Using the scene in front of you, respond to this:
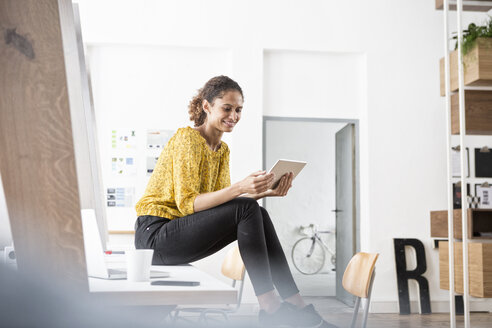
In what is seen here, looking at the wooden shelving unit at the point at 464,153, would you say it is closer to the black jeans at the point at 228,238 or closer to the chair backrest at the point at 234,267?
the chair backrest at the point at 234,267

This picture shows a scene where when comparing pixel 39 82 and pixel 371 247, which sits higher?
pixel 39 82

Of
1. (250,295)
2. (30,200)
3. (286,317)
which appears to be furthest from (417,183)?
(30,200)

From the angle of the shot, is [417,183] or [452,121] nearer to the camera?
[452,121]

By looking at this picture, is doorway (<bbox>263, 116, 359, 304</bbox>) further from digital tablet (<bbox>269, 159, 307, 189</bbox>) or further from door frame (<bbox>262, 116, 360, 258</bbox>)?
digital tablet (<bbox>269, 159, 307, 189</bbox>)

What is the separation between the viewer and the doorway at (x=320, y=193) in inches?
219

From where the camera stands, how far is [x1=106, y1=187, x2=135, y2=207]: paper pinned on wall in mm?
5188

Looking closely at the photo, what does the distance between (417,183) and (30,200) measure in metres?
5.14

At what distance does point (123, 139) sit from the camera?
525cm

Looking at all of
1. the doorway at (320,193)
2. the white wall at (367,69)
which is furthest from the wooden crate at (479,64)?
the doorway at (320,193)

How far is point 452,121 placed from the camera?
312cm

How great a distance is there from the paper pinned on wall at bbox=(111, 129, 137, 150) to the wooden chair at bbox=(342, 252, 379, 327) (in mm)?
3300

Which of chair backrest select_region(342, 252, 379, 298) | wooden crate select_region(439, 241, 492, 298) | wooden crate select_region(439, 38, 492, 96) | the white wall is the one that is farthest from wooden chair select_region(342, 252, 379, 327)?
the white wall

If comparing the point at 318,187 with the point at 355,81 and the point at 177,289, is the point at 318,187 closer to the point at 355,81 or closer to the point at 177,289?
the point at 355,81

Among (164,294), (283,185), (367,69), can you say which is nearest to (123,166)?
(367,69)
